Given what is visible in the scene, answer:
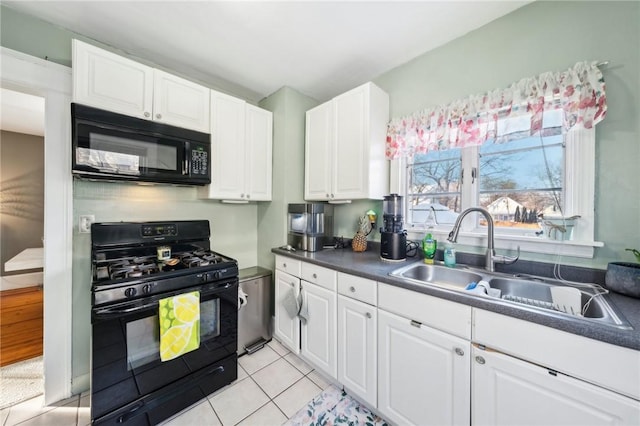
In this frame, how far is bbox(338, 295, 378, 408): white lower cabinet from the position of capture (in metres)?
1.40

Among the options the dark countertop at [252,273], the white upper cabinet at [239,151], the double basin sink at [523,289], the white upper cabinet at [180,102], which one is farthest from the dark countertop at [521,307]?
the white upper cabinet at [180,102]

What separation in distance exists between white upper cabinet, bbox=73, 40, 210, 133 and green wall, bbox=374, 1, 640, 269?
6.75ft

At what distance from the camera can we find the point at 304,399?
1566 mm

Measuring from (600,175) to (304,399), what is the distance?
216 cm

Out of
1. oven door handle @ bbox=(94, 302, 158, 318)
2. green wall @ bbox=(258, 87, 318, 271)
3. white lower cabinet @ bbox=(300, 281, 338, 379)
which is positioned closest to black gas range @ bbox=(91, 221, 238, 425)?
oven door handle @ bbox=(94, 302, 158, 318)

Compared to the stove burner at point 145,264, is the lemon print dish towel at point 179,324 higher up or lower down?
lower down

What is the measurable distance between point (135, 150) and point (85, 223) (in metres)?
0.63

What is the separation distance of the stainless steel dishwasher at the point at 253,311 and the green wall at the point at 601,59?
210cm

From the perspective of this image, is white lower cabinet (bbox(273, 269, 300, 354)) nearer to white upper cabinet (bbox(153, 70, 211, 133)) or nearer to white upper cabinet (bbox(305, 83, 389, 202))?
white upper cabinet (bbox(305, 83, 389, 202))

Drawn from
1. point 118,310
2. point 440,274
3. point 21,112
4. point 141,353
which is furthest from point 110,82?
point 21,112

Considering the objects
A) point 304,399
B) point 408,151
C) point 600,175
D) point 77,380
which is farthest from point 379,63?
point 77,380

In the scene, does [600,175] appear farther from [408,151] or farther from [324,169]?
[324,169]

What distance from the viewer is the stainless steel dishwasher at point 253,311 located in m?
2.04

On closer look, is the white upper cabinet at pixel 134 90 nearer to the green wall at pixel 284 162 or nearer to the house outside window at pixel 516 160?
the green wall at pixel 284 162
